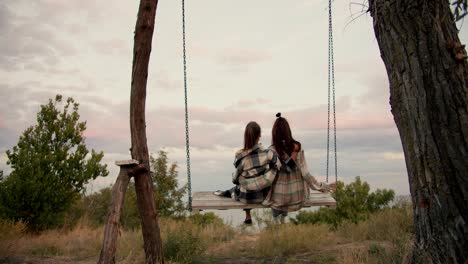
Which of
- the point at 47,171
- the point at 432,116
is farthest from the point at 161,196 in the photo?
the point at 432,116

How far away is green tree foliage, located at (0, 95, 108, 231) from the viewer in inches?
422

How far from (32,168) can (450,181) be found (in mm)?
9152

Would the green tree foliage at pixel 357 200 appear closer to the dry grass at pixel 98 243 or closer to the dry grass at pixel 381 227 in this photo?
the dry grass at pixel 381 227

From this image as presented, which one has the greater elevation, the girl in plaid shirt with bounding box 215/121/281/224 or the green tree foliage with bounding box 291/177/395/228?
the girl in plaid shirt with bounding box 215/121/281/224

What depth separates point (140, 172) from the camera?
5699 mm

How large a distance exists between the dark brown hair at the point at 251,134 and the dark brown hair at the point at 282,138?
247 millimetres

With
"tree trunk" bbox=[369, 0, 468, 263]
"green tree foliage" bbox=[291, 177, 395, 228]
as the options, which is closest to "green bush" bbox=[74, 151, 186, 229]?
"green tree foliage" bbox=[291, 177, 395, 228]

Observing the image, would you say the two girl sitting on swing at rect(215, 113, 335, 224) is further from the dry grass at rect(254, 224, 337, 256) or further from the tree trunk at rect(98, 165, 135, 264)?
the tree trunk at rect(98, 165, 135, 264)

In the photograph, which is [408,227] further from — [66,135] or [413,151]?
[66,135]

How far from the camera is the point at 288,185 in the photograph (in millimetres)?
7289

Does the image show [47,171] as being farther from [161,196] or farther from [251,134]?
[251,134]

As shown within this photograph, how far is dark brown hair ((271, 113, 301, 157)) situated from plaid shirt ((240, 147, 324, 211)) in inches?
5.5

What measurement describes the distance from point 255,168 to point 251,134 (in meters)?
0.52

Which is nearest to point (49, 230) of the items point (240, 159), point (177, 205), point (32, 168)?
point (32, 168)
